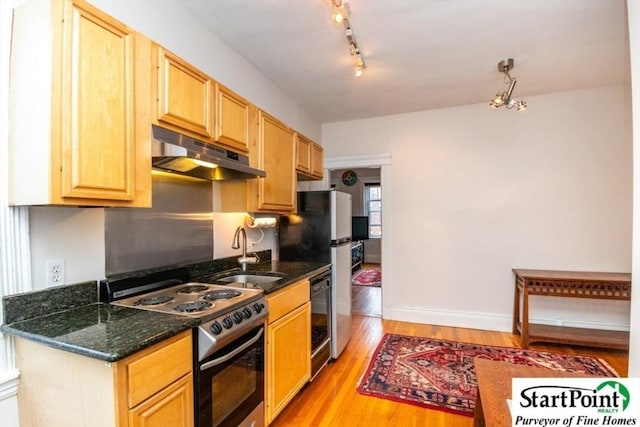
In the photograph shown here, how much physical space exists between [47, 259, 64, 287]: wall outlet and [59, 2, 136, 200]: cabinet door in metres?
0.46

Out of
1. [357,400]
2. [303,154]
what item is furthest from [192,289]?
[303,154]

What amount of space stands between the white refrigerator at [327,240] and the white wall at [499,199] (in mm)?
1241

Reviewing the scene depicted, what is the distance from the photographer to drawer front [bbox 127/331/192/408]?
107 centimetres

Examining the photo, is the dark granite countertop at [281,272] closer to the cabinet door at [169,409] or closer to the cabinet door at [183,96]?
the cabinet door at [169,409]

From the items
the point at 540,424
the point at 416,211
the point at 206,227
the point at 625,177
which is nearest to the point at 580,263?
the point at 625,177

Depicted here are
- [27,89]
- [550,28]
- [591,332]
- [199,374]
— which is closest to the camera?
[27,89]

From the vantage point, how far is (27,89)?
1178mm

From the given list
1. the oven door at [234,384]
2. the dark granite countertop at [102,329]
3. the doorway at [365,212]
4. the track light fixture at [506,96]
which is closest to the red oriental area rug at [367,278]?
the doorway at [365,212]

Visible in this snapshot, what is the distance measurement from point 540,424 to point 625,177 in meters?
3.37

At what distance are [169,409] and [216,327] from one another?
13.5 inches

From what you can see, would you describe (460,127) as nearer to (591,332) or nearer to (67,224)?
→ (591,332)

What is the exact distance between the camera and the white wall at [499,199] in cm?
329

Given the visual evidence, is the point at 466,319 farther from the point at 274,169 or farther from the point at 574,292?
the point at 274,169

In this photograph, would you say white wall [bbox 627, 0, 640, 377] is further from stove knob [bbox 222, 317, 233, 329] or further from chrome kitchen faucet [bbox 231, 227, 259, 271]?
chrome kitchen faucet [bbox 231, 227, 259, 271]
